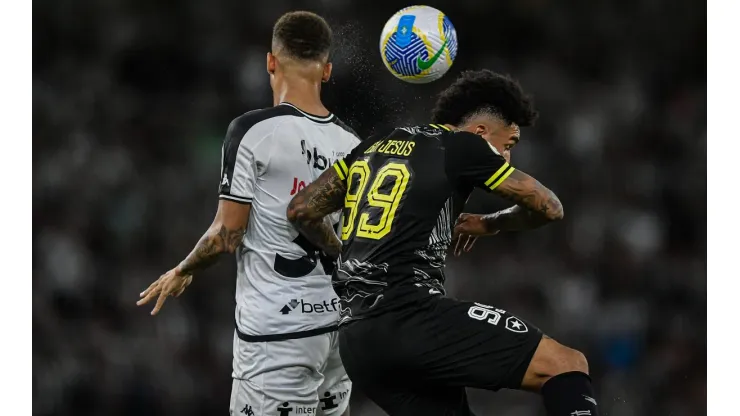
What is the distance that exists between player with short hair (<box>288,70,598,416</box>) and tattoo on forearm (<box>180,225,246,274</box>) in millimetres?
543

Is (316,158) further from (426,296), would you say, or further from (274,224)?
(426,296)

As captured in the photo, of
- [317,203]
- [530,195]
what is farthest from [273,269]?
[530,195]

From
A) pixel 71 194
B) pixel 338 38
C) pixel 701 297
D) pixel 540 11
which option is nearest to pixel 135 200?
pixel 71 194

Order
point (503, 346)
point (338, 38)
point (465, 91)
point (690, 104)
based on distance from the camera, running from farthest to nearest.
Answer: point (690, 104) < point (338, 38) < point (465, 91) < point (503, 346)

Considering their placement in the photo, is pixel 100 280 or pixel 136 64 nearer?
pixel 100 280

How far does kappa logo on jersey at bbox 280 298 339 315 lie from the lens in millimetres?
3721

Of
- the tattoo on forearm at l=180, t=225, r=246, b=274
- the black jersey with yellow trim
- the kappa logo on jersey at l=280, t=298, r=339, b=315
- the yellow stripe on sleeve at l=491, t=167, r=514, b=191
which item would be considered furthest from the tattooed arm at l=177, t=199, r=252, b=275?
the yellow stripe on sleeve at l=491, t=167, r=514, b=191

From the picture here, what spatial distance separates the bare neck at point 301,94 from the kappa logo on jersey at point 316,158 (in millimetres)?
189

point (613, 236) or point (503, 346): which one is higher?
point (503, 346)

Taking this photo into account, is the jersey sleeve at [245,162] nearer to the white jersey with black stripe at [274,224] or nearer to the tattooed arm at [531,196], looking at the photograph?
the white jersey with black stripe at [274,224]

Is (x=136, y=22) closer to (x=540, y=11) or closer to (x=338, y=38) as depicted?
(x=338, y=38)

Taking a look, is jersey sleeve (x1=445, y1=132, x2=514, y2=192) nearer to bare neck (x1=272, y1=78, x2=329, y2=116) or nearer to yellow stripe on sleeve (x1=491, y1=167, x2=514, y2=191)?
yellow stripe on sleeve (x1=491, y1=167, x2=514, y2=191)

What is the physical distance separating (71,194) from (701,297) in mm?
4743

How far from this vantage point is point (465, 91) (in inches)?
140
